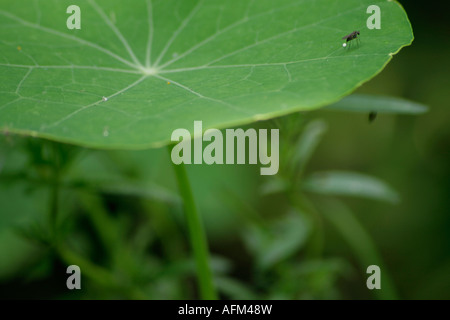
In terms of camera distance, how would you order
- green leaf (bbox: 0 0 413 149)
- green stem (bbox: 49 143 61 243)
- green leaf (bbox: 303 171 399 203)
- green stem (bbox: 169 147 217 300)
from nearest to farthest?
green leaf (bbox: 0 0 413 149)
green stem (bbox: 169 147 217 300)
green stem (bbox: 49 143 61 243)
green leaf (bbox: 303 171 399 203)

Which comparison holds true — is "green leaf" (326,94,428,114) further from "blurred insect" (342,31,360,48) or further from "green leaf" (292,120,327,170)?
"green leaf" (292,120,327,170)

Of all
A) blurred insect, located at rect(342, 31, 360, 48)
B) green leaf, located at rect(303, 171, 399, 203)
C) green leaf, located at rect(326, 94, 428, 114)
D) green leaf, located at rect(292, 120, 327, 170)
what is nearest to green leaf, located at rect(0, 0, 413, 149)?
blurred insect, located at rect(342, 31, 360, 48)

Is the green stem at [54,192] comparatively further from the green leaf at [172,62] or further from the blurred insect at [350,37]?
the blurred insect at [350,37]

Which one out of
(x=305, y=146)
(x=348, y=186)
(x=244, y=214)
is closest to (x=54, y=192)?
(x=244, y=214)

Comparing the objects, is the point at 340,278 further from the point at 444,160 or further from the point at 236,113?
the point at 236,113

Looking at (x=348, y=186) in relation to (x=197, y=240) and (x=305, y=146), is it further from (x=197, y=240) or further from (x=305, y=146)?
(x=197, y=240)
